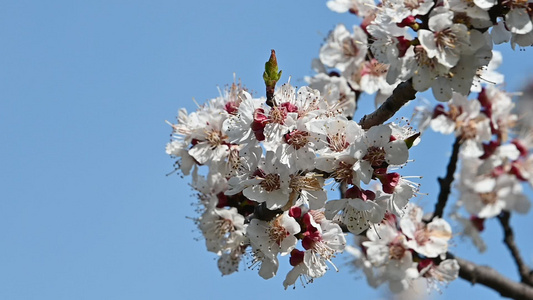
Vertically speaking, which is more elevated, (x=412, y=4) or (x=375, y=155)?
(x=412, y=4)

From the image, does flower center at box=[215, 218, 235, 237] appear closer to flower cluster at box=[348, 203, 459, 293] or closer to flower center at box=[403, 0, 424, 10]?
flower cluster at box=[348, 203, 459, 293]

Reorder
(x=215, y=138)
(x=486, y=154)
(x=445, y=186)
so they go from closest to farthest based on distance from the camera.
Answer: (x=215, y=138) < (x=445, y=186) < (x=486, y=154)

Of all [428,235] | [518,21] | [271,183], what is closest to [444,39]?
[518,21]

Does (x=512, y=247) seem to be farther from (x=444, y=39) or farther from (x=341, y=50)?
(x=444, y=39)

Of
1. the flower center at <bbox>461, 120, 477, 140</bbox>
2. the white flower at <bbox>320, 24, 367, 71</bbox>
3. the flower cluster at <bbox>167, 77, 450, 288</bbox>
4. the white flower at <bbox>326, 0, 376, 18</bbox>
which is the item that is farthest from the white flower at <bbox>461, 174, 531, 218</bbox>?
the flower cluster at <bbox>167, 77, 450, 288</bbox>

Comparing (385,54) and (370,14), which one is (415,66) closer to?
(385,54)

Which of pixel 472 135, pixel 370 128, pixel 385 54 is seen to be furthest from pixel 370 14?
pixel 370 128

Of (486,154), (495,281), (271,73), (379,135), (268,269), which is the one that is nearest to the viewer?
(379,135)

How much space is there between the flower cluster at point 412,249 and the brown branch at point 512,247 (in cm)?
131

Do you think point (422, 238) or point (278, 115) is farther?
point (422, 238)

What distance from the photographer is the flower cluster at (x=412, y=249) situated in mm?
4902

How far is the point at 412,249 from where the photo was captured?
16.3ft

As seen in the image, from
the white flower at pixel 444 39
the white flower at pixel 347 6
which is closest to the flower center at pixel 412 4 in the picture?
the white flower at pixel 444 39

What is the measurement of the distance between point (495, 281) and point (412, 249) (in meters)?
1.11
